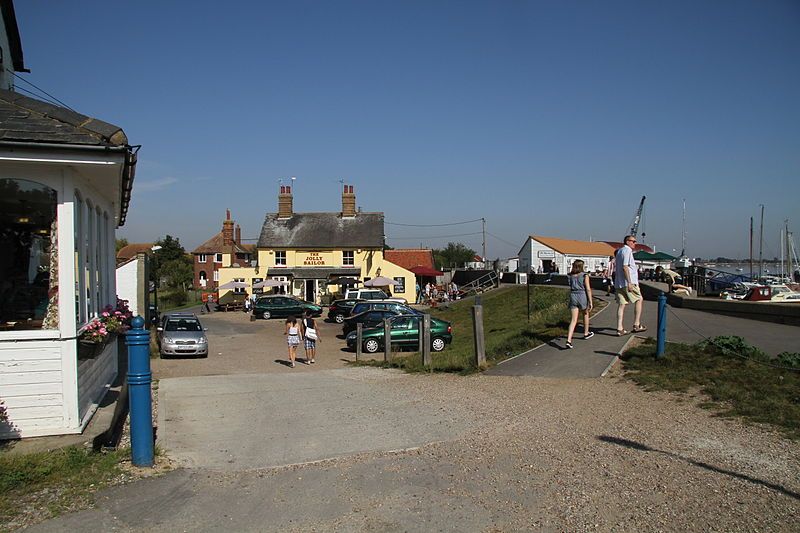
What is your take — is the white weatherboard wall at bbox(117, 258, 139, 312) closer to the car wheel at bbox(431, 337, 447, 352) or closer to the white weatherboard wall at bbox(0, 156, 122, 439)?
the car wheel at bbox(431, 337, 447, 352)

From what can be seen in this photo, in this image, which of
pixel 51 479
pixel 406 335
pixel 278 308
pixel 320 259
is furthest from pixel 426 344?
pixel 320 259

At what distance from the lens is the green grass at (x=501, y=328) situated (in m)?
14.5

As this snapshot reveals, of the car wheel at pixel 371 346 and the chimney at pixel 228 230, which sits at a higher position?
the chimney at pixel 228 230

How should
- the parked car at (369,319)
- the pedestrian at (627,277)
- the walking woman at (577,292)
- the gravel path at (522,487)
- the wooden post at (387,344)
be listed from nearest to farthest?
1. the gravel path at (522,487)
2. the pedestrian at (627,277)
3. the walking woman at (577,292)
4. the wooden post at (387,344)
5. the parked car at (369,319)

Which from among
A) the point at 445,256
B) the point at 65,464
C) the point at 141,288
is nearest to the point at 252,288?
the point at 141,288

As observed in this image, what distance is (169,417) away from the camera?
938 cm

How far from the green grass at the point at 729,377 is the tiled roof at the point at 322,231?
42.7m

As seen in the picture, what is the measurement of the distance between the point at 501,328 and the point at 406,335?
469 centimetres

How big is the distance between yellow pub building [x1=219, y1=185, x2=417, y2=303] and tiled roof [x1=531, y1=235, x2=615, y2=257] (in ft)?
65.0

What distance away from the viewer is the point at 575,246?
72.4 meters

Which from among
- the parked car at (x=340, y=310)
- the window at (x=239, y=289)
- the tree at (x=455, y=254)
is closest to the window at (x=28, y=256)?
the parked car at (x=340, y=310)

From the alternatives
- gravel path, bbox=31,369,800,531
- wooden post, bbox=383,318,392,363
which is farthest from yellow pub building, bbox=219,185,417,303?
gravel path, bbox=31,369,800,531

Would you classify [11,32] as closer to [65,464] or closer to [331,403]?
[331,403]

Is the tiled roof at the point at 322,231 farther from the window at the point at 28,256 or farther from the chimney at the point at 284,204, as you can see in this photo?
the window at the point at 28,256
